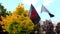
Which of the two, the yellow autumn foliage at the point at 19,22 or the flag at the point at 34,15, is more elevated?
the flag at the point at 34,15

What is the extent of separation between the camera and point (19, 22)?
33656 millimetres

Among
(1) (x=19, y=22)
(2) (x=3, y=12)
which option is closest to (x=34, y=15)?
(1) (x=19, y=22)

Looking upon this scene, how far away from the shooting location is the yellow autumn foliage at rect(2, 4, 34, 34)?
33625 mm

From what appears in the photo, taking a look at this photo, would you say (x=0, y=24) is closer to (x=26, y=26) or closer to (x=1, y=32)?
(x=1, y=32)

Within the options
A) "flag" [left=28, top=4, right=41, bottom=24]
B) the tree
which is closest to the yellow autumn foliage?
"flag" [left=28, top=4, right=41, bottom=24]

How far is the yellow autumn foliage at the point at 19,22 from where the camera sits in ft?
110

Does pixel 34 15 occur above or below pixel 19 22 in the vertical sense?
above

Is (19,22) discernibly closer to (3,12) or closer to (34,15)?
(34,15)

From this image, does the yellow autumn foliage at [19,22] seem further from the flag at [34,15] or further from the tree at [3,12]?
the tree at [3,12]

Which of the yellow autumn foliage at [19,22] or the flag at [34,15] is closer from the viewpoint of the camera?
the flag at [34,15]

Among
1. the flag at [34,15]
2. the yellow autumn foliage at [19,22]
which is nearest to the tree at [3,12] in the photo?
the yellow autumn foliage at [19,22]

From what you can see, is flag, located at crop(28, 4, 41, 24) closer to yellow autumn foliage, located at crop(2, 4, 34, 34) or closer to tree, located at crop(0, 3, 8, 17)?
yellow autumn foliage, located at crop(2, 4, 34, 34)

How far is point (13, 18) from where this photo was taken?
113ft

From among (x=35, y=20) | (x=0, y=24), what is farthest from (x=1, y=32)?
(x=35, y=20)
